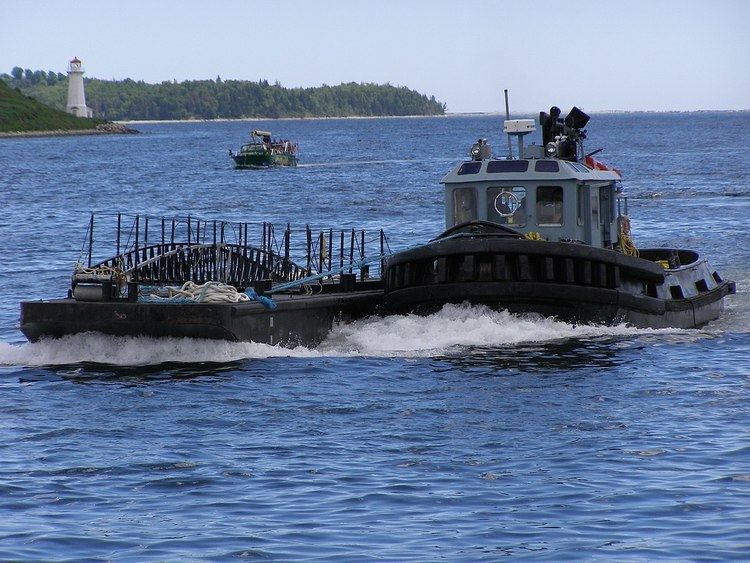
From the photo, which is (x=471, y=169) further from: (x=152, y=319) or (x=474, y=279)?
(x=152, y=319)

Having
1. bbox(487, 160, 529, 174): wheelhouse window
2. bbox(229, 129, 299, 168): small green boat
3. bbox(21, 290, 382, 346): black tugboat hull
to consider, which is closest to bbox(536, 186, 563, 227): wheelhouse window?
bbox(487, 160, 529, 174): wheelhouse window

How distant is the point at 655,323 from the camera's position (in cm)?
2497

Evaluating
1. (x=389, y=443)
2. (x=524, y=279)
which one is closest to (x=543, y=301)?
(x=524, y=279)

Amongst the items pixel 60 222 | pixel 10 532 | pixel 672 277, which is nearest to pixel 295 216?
pixel 60 222

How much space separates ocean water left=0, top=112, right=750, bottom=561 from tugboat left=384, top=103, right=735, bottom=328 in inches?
20.0

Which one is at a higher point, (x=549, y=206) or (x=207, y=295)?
(x=549, y=206)

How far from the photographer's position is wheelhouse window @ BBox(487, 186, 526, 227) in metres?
24.9

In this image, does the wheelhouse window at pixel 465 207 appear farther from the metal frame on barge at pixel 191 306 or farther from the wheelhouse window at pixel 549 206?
the metal frame on barge at pixel 191 306

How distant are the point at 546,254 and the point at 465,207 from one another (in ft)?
9.07

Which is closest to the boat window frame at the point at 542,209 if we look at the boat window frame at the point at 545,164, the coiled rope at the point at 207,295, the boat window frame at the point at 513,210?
the boat window frame at the point at 513,210

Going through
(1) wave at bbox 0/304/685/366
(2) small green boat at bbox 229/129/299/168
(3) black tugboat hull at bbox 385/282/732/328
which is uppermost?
(2) small green boat at bbox 229/129/299/168

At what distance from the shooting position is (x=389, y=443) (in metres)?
16.4

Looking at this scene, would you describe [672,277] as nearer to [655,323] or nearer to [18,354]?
[655,323]

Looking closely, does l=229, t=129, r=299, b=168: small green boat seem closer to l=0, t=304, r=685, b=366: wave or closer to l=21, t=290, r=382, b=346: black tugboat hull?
l=0, t=304, r=685, b=366: wave
